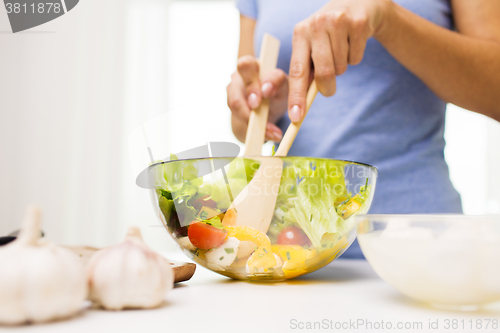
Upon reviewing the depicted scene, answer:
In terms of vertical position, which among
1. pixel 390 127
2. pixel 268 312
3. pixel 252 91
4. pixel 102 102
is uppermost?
pixel 102 102

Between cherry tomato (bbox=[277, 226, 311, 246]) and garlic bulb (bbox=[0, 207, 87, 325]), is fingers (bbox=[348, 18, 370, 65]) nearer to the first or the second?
cherry tomato (bbox=[277, 226, 311, 246])

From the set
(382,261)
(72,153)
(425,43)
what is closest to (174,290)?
(382,261)

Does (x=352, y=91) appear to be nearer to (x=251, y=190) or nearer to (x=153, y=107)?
(x=251, y=190)

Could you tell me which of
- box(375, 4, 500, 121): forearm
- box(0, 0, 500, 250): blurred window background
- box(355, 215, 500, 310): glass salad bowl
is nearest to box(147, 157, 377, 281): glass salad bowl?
box(355, 215, 500, 310): glass salad bowl

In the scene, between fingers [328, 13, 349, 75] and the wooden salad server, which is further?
fingers [328, 13, 349, 75]

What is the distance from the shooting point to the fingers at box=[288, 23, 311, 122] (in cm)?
71

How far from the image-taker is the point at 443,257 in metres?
0.36

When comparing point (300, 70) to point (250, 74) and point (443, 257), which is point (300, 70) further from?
point (443, 257)

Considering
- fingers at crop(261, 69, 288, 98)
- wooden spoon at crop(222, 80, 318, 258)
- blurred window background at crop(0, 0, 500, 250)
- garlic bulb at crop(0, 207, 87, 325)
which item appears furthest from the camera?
blurred window background at crop(0, 0, 500, 250)

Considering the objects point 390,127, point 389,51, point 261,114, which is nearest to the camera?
point 261,114

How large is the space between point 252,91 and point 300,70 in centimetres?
12

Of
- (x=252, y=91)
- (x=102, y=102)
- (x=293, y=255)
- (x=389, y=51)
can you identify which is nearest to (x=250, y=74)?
(x=252, y=91)

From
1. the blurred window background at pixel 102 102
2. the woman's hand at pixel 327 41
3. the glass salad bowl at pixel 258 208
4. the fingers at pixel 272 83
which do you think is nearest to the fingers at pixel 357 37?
the woman's hand at pixel 327 41

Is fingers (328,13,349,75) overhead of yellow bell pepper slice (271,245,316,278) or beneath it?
overhead
